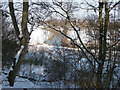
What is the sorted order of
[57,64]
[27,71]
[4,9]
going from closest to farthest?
[57,64]
[4,9]
[27,71]

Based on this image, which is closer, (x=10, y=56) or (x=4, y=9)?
(x=4, y=9)

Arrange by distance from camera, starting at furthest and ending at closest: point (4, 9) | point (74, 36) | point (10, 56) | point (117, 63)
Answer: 1. point (10, 56)
2. point (4, 9)
3. point (74, 36)
4. point (117, 63)

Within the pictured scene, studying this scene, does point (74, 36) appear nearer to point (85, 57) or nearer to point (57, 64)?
point (85, 57)

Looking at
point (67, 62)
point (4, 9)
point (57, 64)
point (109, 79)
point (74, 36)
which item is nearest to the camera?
point (109, 79)

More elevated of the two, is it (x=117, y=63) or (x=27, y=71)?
(x=117, y=63)

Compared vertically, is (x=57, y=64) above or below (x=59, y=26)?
below

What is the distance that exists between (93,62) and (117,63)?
292 millimetres

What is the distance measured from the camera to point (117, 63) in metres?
2.69

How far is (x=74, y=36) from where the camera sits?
114 inches

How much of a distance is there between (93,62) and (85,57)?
6.2 inches

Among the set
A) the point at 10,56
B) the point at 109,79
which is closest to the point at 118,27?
the point at 109,79

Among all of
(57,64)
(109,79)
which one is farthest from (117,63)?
(57,64)

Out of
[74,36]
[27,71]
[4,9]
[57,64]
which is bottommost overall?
[27,71]

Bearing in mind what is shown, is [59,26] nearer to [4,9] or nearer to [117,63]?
[117,63]
